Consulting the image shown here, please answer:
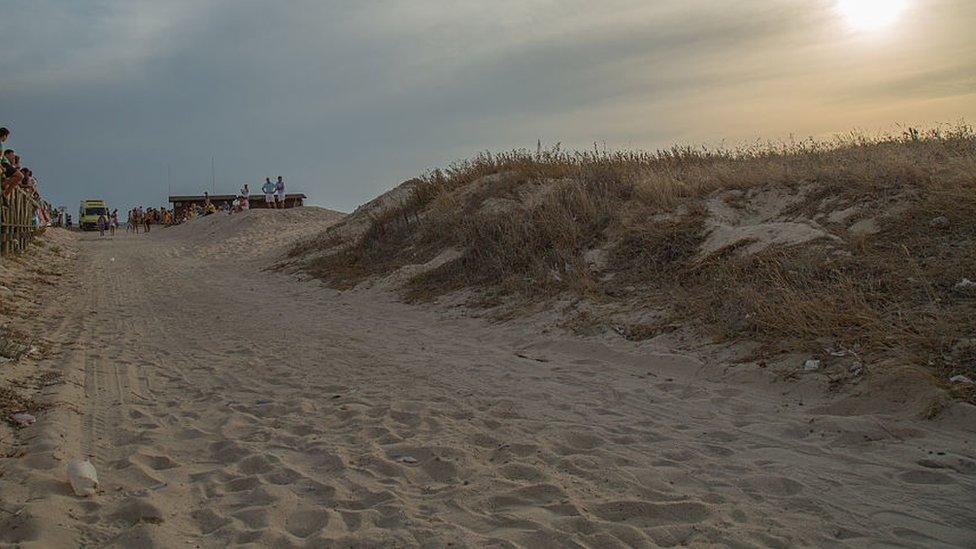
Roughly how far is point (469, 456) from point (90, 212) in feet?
164

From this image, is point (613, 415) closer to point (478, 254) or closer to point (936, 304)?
point (936, 304)

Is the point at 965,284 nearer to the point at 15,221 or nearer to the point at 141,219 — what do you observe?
the point at 15,221

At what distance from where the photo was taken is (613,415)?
4.84 m

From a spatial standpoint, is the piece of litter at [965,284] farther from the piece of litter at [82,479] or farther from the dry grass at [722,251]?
the piece of litter at [82,479]

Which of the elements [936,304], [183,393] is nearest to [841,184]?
[936,304]

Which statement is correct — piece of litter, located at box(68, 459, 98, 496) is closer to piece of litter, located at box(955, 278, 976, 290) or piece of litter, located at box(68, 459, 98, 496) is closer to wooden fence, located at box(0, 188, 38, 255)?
piece of litter, located at box(955, 278, 976, 290)

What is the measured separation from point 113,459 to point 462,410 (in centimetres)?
224

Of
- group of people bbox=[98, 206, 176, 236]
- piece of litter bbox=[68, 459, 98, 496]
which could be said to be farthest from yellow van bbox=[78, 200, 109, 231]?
piece of litter bbox=[68, 459, 98, 496]

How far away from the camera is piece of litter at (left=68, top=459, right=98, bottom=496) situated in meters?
3.35

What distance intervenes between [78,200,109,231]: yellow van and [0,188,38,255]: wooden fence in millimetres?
29818

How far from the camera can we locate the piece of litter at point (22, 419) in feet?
13.9

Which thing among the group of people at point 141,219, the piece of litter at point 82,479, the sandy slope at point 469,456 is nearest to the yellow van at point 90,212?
the group of people at point 141,219

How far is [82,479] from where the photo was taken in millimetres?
3365

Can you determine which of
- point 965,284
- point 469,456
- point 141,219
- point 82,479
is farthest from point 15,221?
point 141,219
